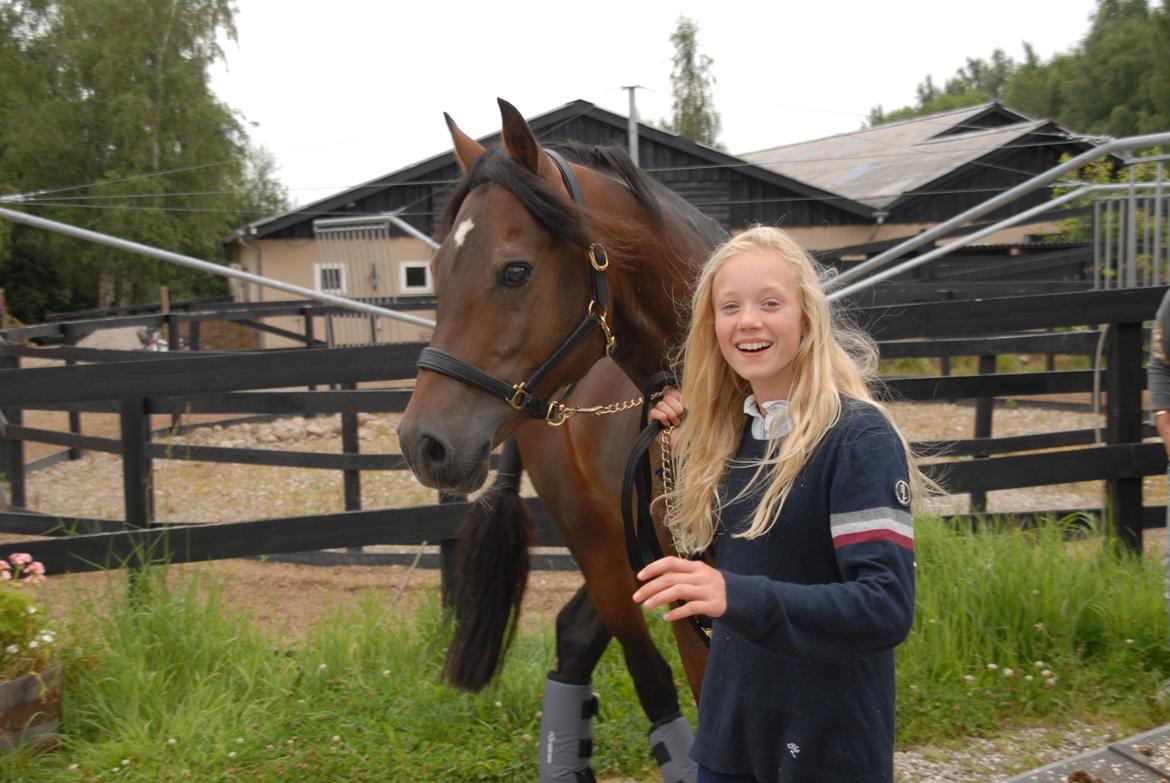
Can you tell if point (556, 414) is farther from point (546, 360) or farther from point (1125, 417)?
point (1125, 417)

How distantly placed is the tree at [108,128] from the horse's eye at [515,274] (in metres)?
33.2

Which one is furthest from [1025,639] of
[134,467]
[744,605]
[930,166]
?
[930,166]

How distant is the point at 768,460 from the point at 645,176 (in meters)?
1.32

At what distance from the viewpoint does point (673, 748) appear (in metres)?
3.04

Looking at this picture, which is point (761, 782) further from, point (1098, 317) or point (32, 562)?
point (1098, 317)

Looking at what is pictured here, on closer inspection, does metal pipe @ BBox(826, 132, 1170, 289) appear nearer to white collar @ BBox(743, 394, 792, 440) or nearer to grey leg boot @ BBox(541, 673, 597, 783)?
grey leg boot @ BBox(541, 673, 597, 783)

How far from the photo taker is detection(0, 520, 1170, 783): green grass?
332 cm

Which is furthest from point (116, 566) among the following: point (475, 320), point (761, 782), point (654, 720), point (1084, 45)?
point (1084, 45)

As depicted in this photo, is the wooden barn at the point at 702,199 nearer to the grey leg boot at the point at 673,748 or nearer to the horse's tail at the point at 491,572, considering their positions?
the horse's tail at the point at 491,572

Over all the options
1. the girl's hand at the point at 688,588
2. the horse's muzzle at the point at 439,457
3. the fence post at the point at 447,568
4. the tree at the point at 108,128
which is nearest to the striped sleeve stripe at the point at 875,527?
the girl's hand at the point at 688,588

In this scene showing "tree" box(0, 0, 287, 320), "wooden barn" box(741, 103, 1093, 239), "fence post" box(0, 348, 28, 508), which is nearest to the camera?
"fence post" box(0, 348, 28, 508)

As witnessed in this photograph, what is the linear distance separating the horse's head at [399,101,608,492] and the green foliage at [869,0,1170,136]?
154ft

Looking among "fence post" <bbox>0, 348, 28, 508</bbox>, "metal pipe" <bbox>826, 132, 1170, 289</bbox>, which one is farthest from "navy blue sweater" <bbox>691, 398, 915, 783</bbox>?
"fence post" <bbox>0, 348, 28, 508</bbox>

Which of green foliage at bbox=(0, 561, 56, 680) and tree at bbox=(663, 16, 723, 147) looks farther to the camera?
tree at bbox=(663, 16, 723, 147)
